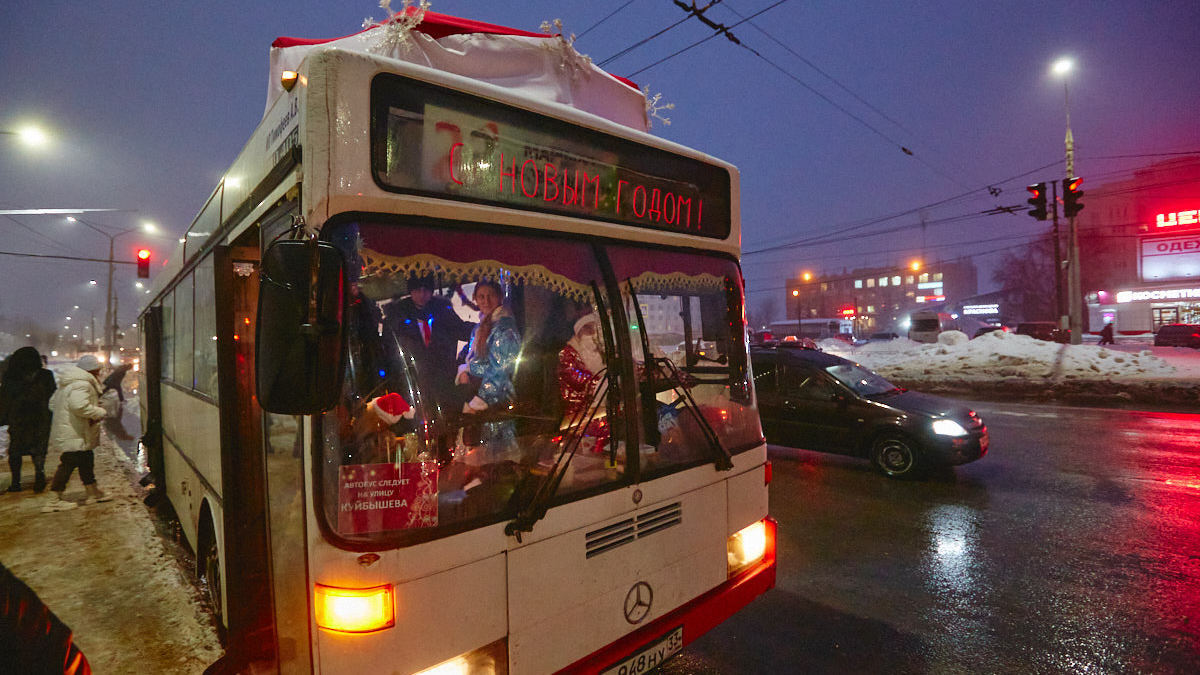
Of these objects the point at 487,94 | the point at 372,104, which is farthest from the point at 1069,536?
the point at 372,104

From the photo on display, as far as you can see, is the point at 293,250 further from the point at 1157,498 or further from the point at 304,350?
the point at 1157,498

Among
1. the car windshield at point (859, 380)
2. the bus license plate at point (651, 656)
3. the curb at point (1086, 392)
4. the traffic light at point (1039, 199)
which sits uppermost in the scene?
the traffic light at point (1039, 199)

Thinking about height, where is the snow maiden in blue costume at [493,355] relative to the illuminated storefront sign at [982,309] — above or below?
below

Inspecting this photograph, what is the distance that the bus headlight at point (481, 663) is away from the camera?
7.13 feet

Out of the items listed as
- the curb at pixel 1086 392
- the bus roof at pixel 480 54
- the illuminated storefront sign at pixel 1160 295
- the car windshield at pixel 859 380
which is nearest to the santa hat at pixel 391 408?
the bus roof at pixel 480 54

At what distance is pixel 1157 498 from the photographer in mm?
6586

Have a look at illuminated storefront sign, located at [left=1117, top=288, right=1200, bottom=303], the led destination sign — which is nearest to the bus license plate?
the led destination sign

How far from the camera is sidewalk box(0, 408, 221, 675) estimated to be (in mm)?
3830

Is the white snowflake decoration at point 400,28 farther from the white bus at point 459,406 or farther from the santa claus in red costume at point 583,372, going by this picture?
the santa claus in red costume at point 583,372

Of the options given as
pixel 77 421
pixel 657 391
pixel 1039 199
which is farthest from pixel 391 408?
pixel 1039 199

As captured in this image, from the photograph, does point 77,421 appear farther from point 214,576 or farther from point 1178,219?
point 1178,219

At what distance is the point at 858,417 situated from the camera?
26.1ft

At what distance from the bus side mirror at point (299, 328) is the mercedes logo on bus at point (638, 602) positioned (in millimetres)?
1590

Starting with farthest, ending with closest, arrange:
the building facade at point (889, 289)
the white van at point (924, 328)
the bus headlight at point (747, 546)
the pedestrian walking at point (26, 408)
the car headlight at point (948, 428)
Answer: the building facade at point (889, 289)
the white van at point (924, 328)
the pedestrian walking at point (26, 408)
the car headlight at point (948, 428)
the bus headlight at point (747, 546)
